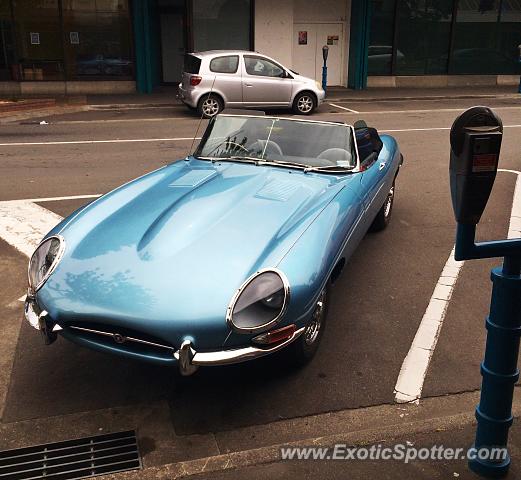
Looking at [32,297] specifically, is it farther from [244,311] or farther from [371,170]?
[371,170]

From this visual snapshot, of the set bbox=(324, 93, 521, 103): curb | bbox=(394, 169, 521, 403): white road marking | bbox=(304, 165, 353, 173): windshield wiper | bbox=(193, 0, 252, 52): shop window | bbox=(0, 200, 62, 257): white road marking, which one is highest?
bbox=(193, 0, 252, 52): shop window

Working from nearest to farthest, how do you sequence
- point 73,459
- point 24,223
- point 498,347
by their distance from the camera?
point 498,347 → point 73,459 → point 24,223

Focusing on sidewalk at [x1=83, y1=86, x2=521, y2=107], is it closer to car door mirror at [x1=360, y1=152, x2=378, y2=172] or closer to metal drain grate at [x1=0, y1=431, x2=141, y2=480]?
car door mirror at [x1=360, y1=152, x2=378, y2=172]

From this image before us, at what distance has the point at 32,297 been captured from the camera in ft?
11.3

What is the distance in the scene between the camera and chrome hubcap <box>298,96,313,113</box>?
15.0 m

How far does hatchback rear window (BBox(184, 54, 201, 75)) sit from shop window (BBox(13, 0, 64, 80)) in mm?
5525

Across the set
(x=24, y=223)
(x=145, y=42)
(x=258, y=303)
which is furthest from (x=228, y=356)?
(x=145, y=42)

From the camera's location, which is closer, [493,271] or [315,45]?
[493,271]

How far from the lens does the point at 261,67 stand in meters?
14.4

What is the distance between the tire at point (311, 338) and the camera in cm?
360

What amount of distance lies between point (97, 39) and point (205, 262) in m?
16.7

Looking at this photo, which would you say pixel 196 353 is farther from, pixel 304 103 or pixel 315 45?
pixel 315 45

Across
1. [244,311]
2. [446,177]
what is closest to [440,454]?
[244,311]

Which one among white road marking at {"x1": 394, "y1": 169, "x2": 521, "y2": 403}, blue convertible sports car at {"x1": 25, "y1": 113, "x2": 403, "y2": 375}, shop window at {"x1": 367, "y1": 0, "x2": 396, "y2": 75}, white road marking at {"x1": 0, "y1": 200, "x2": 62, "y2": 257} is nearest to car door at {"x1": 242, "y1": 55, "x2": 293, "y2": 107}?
shop window at {"x1": 367, "y1": 0, "x2": 396, "y2": 75}
